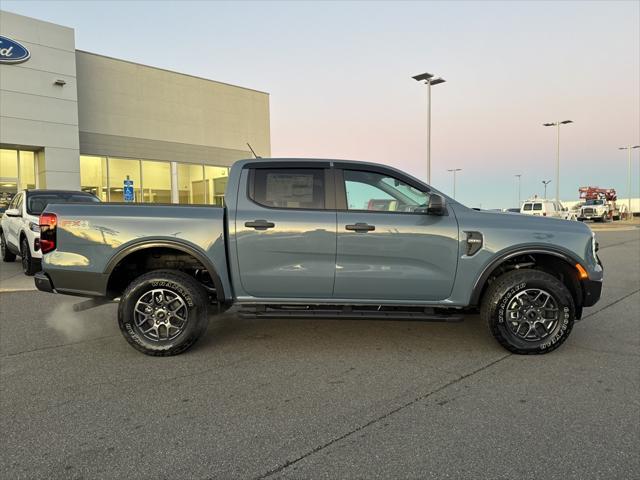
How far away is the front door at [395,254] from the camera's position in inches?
174

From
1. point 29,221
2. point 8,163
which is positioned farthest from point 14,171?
point 29,221

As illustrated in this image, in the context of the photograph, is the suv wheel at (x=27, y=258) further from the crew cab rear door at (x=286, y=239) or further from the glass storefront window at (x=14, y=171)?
the glass storefront window at (x=14, y=171)

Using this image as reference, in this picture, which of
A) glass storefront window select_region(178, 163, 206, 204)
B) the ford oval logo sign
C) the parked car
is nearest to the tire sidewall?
the parked car

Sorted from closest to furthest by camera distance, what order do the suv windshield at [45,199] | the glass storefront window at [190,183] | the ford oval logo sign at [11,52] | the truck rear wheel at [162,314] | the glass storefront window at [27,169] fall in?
the truck rear wheel at [162,314]
the suv windshield at [45,199]
the ford oval logo sign at [11,52]
the glass storefront window at [27,169]
the glass storefront window at [190,183]

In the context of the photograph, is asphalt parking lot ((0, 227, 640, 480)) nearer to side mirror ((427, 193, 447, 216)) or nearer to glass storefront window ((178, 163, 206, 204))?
side mirror ((427, 193, 447, 216))

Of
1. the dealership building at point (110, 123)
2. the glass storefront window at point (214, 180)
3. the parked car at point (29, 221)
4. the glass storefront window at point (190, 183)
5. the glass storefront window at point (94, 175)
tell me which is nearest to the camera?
the parked car at point (29, 221)

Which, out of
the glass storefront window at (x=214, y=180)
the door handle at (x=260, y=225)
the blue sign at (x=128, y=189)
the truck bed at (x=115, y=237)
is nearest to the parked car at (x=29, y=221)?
the truck bed at (x=115, y=237)

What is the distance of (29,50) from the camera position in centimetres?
1914

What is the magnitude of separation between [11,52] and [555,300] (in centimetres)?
2202

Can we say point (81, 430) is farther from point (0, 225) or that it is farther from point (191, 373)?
point (0, 225)

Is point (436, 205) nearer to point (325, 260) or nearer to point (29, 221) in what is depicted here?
point (325, 260)

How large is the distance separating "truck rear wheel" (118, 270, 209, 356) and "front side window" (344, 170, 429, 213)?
1795 mm

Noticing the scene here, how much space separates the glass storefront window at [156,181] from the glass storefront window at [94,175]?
196 centimetres

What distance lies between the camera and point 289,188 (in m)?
4.64
